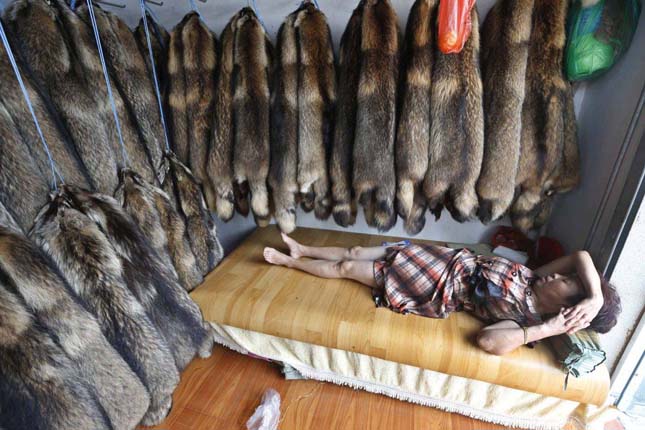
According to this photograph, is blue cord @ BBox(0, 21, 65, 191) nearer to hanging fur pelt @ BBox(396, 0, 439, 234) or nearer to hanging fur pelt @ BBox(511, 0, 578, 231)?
hanging fur pelt @ BBox(396, 0, 439, 234)

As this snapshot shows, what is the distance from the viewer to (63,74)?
3.29 feet

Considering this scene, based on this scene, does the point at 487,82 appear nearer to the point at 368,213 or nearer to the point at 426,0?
the point at 426,0

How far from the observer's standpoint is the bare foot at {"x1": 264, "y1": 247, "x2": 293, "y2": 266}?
59.9 inches

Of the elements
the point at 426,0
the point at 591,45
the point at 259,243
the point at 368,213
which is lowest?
the point at 259,243

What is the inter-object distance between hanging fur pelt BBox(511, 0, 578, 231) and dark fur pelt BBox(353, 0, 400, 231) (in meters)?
0.50

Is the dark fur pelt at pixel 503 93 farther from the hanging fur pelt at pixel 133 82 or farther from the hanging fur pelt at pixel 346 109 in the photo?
the hanging fur pelt at pixel 133 82

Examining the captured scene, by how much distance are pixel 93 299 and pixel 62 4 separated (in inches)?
40.6

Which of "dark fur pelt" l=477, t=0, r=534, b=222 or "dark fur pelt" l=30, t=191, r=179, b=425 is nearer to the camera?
"dark fur pelt" l=30, t=191, r=179, b=425

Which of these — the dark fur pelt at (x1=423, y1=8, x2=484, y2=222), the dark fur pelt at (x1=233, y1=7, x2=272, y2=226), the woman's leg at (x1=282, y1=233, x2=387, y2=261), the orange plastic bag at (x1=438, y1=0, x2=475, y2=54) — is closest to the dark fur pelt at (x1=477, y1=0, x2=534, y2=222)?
the dark fur pelt at (x1=423, y1=8, x2=484, y2=222)

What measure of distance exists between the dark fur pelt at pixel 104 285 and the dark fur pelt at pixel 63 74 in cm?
17

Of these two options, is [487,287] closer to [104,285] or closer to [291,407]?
[291,407]

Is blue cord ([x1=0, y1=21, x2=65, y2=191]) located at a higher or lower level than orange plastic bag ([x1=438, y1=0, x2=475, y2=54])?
lower

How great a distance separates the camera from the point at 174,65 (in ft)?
4.33

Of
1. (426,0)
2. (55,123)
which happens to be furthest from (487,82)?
(55,123)
